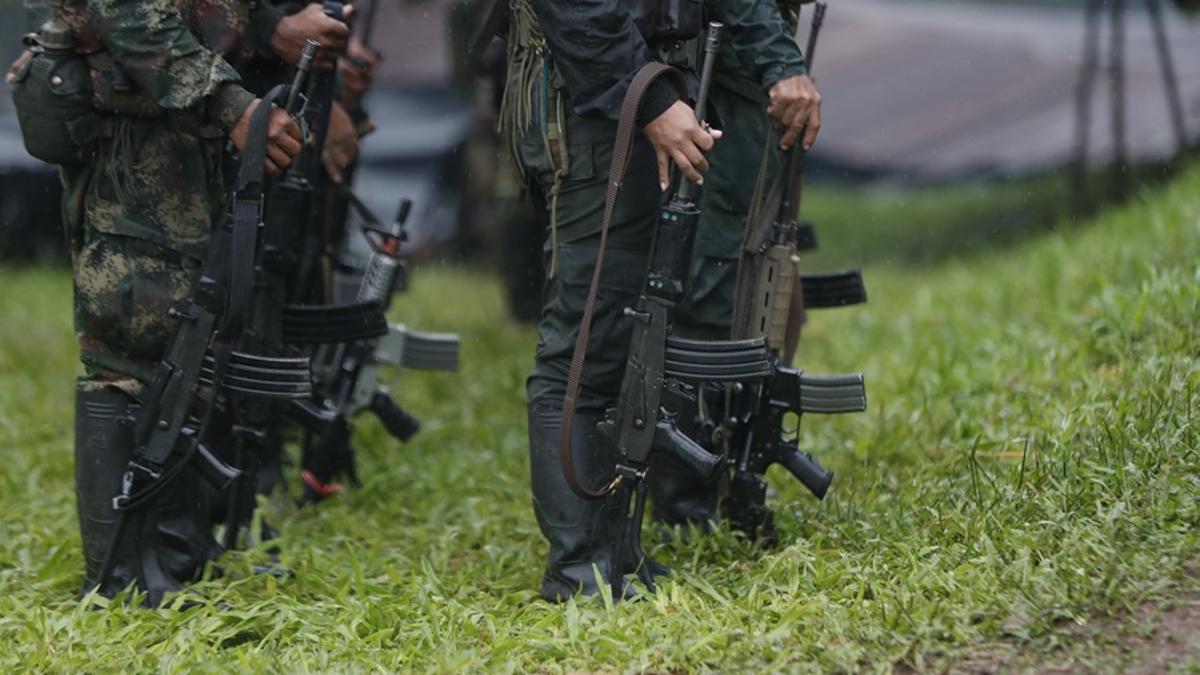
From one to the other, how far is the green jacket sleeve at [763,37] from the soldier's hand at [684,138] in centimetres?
29

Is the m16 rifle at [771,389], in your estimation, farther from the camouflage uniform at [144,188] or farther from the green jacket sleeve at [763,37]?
the camouflage uniform at [144,188]

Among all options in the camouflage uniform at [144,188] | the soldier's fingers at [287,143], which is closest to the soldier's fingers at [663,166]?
the soldier's fingers at [287,143]

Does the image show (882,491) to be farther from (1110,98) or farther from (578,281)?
(1110,98)

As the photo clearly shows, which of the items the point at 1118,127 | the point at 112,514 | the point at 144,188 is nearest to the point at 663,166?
Result: the point at 144,188

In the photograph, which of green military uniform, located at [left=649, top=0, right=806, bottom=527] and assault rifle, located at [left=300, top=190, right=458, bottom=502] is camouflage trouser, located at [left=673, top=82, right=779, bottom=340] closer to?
green military uniform, located at [left=649, top=0, right=806, bottom=527]

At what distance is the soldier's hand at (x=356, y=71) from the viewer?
4.91m

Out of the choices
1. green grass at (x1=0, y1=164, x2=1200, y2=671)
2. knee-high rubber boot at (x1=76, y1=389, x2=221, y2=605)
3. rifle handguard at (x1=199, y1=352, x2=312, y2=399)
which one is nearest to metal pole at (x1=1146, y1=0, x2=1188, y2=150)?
green grass at (x1=0, y1=164, x2=1200, y2=671)

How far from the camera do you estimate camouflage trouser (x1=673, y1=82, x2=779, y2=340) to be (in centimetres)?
400

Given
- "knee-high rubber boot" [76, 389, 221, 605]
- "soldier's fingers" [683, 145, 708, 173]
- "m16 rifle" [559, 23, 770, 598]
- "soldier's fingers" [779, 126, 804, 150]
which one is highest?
"soldier's fingers" [779, 126, 804, 150]

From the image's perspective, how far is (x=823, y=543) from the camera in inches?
153

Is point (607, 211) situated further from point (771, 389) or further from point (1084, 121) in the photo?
point (1084, 121)

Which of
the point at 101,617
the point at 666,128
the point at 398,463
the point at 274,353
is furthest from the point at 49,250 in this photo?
the point at 666,128

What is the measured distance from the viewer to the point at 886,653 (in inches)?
123

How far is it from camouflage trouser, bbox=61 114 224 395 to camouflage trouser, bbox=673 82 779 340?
1.23 meters
